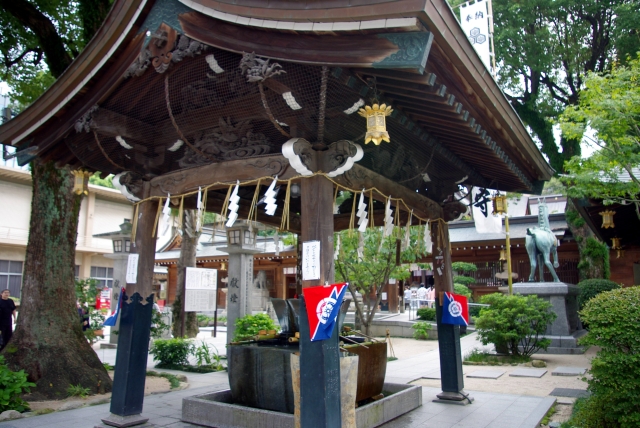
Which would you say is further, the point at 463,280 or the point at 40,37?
the point at 463,280

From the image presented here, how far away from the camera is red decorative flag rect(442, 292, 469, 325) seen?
6.96 m

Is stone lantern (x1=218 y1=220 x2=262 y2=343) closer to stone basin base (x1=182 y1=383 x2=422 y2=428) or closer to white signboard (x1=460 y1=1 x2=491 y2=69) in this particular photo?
stone basin base (x1=182 y1=383 x2=422 y2=428)

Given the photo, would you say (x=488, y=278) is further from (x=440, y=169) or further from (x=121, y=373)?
(x=121, y=373)

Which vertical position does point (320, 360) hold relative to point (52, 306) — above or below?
below

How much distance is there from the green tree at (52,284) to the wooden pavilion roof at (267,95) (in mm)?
2580

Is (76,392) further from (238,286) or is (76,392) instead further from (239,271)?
(239,271)

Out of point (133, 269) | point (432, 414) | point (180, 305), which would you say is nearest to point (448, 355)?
point (432, 414)

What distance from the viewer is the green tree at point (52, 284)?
26.9 ft

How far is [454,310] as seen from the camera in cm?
703

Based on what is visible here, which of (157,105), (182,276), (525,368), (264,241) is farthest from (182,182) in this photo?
(264,241)

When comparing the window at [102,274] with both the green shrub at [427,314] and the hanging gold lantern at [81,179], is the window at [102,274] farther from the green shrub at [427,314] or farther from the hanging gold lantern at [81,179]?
the hanging gold lantern at [81,179]

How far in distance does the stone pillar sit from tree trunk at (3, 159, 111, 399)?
4.45 meters

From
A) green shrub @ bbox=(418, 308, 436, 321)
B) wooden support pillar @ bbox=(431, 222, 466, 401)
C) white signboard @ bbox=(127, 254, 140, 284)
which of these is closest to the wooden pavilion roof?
white signboard @ bbox=(127, 254, 140, 284)

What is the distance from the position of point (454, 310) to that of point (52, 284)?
7125 mm
